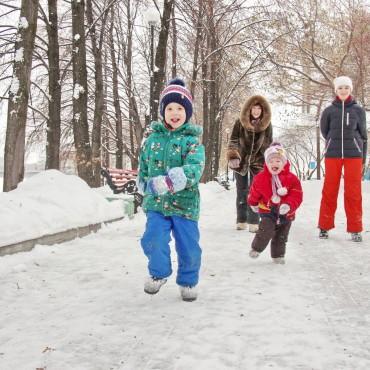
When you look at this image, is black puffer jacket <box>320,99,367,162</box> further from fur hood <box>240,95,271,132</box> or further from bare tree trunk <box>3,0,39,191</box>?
bare tree trunk <box>3,0,39,191</box>

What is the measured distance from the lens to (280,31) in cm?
1884

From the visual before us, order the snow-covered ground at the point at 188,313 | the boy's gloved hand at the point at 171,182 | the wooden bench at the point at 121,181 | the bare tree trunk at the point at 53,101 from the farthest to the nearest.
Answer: the bare tree trunk at the point at 53,101 → the wooden bench at the point at 121,181 → the boy's gloved hand at the point at 171,182 → the snow-covered ground at the point at 188,313

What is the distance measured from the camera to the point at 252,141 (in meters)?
6.87

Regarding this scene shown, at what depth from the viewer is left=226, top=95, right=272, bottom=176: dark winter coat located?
6.80 metres

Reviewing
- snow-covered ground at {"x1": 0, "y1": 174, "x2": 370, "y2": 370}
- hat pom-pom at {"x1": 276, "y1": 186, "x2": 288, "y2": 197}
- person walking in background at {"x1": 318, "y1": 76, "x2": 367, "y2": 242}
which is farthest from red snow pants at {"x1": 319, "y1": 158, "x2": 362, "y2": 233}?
hat pom-pom at {"x1": 276, "y1": 186, "x2": 288, "y2": 197}

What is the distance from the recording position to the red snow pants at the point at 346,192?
612 centimetres

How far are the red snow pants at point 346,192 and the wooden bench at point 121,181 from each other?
4.07m

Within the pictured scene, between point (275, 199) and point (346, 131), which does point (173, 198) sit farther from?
point (346, 131)

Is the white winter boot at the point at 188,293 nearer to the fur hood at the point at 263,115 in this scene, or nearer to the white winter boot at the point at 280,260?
the white winter boot at the point at 280,260

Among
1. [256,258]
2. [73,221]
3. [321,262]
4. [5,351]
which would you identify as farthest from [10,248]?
[321,262]

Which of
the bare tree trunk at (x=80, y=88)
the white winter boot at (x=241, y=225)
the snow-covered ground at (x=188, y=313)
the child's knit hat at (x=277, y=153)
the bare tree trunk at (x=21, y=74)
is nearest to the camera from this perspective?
the snow-covered ground at (x=188, y=313)

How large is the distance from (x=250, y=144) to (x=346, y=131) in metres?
1.33

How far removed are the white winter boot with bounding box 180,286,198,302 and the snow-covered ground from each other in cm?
7

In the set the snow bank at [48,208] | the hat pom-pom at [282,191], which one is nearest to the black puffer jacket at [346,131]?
the hat pom-pom at [282,191]
